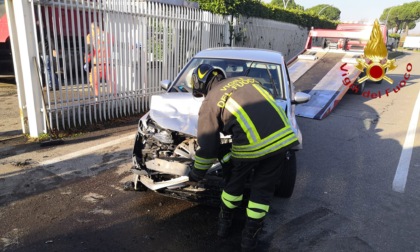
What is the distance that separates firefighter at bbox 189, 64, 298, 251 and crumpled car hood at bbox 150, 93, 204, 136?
19.1 inches

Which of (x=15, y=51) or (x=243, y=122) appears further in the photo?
(x=15, y=51)

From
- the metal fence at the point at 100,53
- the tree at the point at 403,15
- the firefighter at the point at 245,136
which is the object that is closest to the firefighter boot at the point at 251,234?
the firefighter at the point at 245,136

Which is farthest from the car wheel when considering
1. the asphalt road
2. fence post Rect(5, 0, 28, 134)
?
fence post Rect(5, 0, 28, 134)

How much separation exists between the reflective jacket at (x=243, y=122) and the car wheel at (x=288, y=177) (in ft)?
3.45

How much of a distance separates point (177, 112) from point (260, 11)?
11106 mm

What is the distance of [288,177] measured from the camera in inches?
143

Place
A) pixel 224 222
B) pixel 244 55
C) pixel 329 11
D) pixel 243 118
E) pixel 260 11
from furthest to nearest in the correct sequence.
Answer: pixel 329 11 < pixel 260 11 < pixel 244 55 < pixel 224 222 < pixel 243 118

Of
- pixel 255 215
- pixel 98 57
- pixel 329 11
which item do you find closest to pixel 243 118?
pixel 255 215

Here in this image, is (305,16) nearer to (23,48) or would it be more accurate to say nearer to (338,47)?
(338,47)

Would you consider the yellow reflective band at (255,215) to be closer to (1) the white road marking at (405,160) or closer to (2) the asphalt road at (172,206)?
(2) the asphalt road at (172,206)

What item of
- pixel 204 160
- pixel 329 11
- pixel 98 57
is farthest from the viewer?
pixel 329 11

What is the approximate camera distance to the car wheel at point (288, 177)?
3605 millimetres

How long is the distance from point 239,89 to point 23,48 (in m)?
4.08

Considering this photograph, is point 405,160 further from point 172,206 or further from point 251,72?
point 172,206
